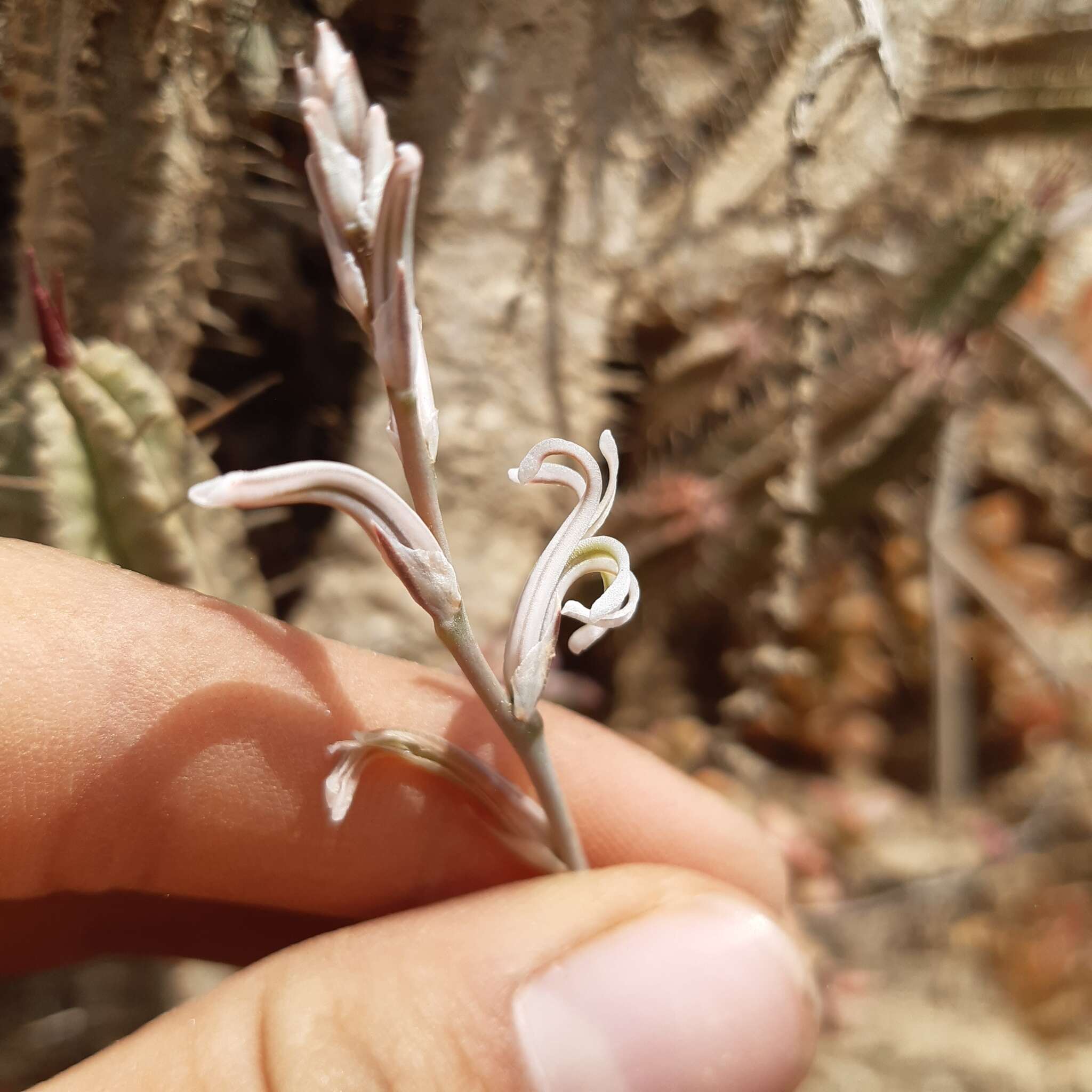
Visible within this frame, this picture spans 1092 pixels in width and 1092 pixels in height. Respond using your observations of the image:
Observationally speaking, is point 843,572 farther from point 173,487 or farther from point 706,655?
point 173,487

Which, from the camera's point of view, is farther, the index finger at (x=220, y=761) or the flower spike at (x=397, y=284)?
the index finger at (x=220, y=761)

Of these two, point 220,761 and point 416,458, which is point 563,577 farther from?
point 220,761

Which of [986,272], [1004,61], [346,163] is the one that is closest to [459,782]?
[346,163]

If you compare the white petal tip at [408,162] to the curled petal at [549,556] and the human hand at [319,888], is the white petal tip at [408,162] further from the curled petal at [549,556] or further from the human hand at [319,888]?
the human hand at [319,888]

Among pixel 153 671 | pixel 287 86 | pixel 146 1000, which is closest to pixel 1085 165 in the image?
pixel 287 86

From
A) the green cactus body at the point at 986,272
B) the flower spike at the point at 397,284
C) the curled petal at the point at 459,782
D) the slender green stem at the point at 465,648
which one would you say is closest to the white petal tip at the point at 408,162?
the flower spike at the point at 397,284

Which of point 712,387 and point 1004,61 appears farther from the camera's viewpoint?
point 712,387
